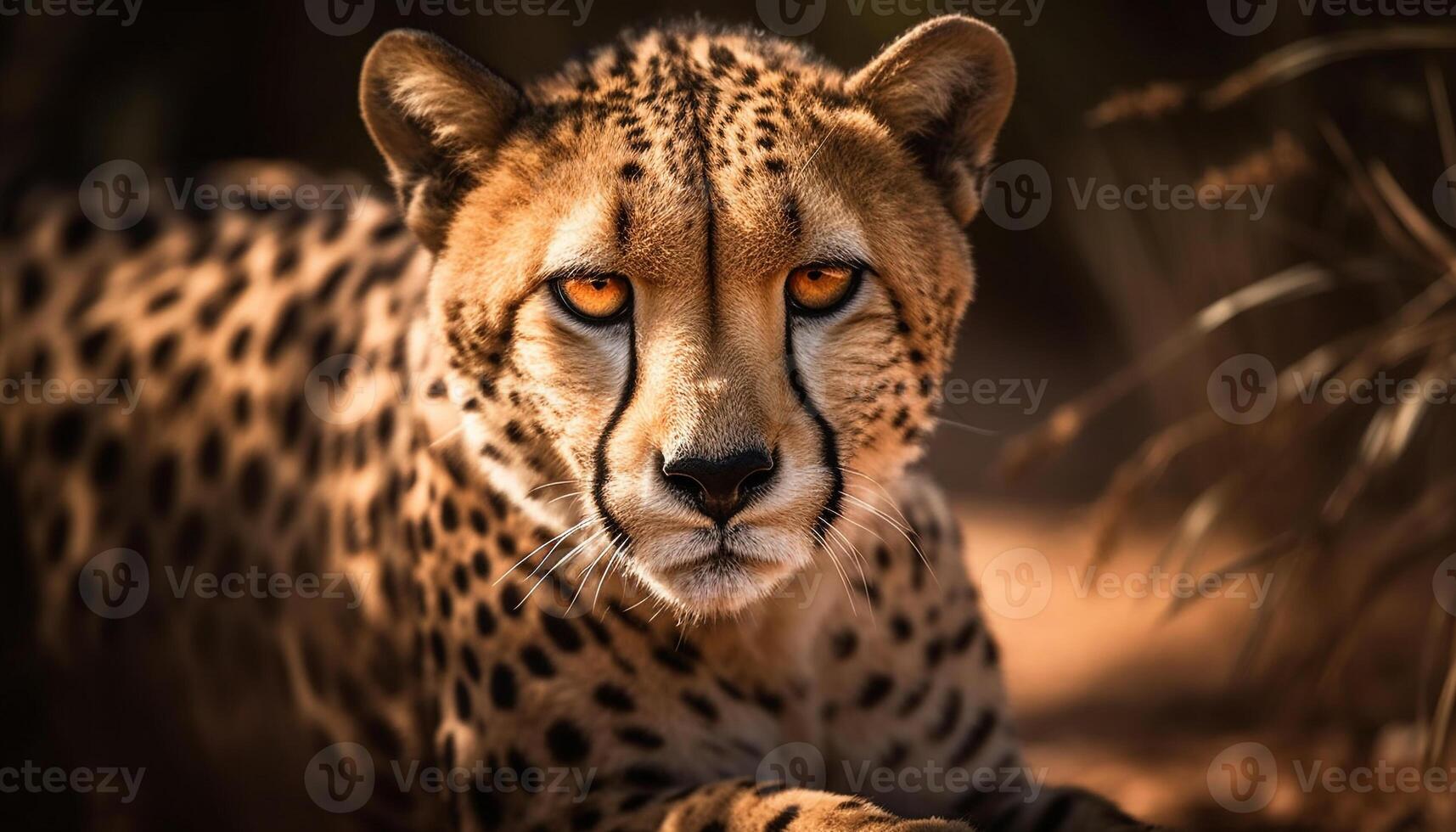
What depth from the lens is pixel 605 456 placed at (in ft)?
7.05

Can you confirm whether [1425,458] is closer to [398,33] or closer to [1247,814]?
[1247,814]

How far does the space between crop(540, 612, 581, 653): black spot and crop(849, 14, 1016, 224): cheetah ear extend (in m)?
1.01

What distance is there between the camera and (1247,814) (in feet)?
11.7

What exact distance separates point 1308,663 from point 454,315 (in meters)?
2.46

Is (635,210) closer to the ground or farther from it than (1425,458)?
farther from it

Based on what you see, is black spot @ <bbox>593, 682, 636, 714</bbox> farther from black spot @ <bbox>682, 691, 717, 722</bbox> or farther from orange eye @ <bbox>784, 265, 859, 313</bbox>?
orange eye @ <bbox>784, 265, 859, 313</bbox>

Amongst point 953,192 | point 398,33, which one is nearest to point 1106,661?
point 953,192
